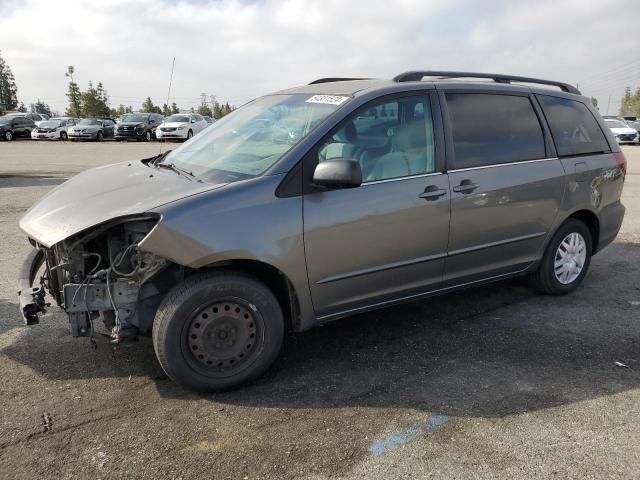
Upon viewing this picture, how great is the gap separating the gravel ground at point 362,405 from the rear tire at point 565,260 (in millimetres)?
373

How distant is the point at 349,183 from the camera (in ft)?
10.5

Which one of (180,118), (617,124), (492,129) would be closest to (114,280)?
(492,129)

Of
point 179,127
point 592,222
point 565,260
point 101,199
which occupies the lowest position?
point 565,260

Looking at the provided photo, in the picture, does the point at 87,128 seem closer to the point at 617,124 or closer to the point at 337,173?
the point at 617,124

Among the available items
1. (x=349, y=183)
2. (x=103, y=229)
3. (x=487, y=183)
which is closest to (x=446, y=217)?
(x=487, y=183)

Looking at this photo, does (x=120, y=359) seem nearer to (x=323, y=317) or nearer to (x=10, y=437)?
(x=10, y=437)

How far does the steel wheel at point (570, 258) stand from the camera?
4.80 metres

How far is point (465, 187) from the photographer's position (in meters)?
3.88

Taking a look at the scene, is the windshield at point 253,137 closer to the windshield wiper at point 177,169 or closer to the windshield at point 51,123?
the windshield wiper at point 177,169

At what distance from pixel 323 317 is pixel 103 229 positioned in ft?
4.74

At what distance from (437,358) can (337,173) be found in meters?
1.49

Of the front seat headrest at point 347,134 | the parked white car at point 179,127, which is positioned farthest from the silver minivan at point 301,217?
the parked white car at point 179,127

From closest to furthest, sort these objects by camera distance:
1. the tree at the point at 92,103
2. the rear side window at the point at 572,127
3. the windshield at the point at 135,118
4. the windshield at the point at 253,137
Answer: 1. the windshield at the point at 253,137
2. the rear side window at the point at 572,127
3. the windshield at the point at 135,118
4. the tree at the point at 92,103

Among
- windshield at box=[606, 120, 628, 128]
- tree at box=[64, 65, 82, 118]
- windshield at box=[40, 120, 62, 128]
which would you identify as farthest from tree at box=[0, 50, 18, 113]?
windshield at box=[606, 120, 628, 128]
